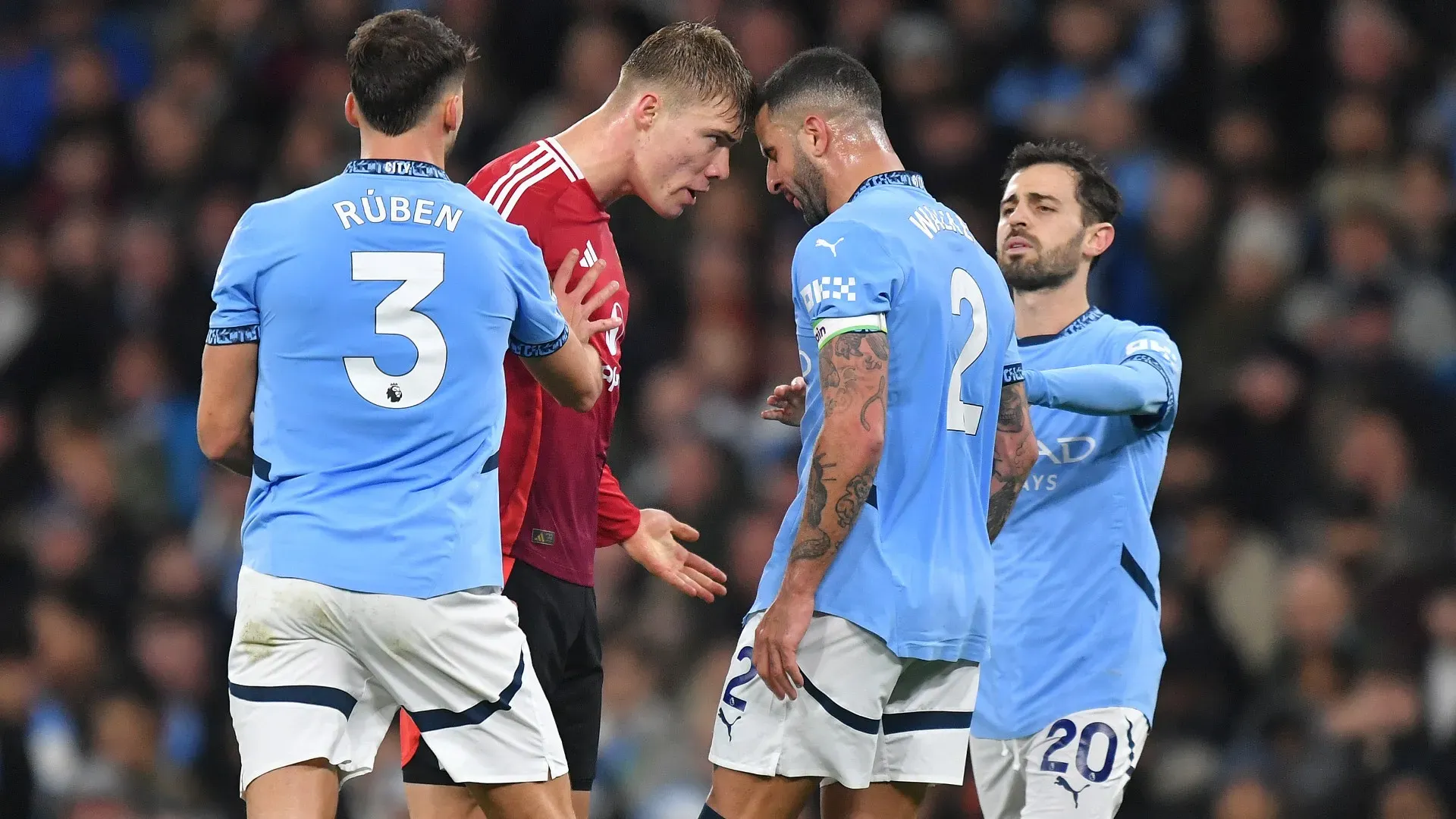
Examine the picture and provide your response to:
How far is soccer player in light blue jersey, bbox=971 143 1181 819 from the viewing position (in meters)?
5.43

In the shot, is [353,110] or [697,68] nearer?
[353,110]

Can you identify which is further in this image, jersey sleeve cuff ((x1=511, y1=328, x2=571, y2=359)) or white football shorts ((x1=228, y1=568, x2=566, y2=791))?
jersey sleeve cuff ((x1=511, y1=328, x2=571, y2=359))

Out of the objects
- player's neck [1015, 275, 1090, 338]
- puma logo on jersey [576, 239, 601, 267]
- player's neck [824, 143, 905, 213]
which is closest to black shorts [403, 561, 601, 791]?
puma logo on jersey [576, 239, 601, 267]

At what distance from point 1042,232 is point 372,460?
101 inches

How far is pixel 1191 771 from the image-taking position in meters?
7.96

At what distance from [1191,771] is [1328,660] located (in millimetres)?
754

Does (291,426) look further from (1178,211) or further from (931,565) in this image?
(1178,211)

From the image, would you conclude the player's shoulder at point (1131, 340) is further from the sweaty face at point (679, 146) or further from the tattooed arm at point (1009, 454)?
the sweaty face at point (679, 146)

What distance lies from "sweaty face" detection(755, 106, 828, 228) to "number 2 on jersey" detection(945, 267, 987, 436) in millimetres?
436

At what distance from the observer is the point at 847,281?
4.52 meters

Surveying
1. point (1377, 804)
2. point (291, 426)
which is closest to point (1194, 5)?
point (1377, 804)

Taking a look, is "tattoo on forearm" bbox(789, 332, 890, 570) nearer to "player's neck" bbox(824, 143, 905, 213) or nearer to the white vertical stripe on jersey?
"player's neck" bbox(824, 143, 905, 213)

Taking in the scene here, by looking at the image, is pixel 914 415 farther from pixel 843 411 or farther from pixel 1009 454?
pixel 1009 454

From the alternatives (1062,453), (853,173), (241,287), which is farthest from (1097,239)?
(241,287)
